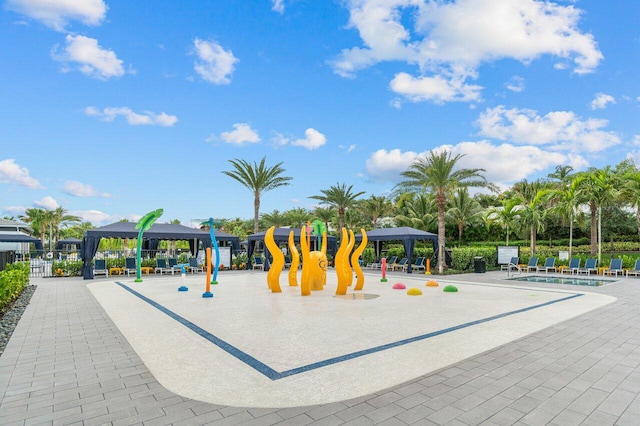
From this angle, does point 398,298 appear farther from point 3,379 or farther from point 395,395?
point 3,379

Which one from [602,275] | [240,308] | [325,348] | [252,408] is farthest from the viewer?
[602,275]

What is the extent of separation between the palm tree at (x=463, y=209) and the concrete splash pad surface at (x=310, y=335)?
25207 millimetres

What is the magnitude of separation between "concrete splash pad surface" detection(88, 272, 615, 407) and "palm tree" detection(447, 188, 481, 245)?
25207 mm

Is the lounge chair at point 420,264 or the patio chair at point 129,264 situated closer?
the patio chair at point 129,264

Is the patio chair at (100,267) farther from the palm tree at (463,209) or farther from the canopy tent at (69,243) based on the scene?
the palm tree at (463,209)

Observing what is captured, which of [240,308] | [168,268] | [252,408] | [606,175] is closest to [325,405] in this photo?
[252,408]

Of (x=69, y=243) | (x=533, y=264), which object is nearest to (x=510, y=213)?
(x=533, y=264)

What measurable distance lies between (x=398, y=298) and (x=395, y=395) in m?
8.10

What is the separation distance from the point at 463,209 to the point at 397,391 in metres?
36.2

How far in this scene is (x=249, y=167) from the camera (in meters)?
29.7

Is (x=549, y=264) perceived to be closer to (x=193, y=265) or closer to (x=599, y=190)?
(x=599, y=190)

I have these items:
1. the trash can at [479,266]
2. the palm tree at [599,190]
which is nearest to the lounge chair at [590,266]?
the palm tree at [599,190]

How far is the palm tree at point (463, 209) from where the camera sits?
37625 mm

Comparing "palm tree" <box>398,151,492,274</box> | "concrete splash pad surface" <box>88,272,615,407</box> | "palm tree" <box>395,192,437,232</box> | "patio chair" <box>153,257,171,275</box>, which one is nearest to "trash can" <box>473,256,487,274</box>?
"palm tree" <box>398,151,492,274</box>
